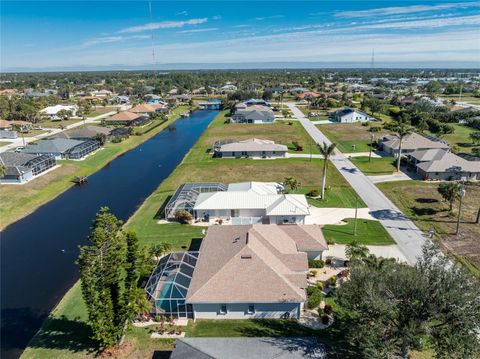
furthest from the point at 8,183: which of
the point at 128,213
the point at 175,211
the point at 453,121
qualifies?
the point at 453,121

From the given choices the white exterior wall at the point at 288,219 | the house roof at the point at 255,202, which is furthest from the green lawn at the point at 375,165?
the white exterior wall at the point at 288,219

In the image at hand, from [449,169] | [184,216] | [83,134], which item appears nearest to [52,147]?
[83,134]

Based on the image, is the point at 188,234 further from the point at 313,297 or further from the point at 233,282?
the point at 313,297

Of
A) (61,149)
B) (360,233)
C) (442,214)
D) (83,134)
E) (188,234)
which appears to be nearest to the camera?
(360,233)

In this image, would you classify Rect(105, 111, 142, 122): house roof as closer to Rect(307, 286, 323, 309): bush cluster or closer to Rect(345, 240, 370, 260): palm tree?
Rect(345, 240, 370, 260): palm tree

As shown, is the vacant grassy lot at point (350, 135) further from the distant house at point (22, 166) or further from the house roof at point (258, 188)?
the distant house at point (22, 166)

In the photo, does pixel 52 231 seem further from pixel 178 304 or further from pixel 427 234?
pixel 427 234

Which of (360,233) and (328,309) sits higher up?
(360,233)

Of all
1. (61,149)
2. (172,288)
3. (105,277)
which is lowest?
(172,288)
